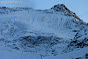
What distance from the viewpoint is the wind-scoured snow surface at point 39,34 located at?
15598mm

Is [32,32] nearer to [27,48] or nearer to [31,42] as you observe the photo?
[31,42]

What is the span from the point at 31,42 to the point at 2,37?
3.96 metres

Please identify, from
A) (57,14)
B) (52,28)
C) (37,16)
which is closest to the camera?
(52,28)

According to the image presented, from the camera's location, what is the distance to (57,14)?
103 feet

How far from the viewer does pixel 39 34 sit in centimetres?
2239

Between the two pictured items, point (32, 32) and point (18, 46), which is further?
point (32, 32)

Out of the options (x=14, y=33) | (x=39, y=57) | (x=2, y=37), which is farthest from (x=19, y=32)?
(x=39, y=57)

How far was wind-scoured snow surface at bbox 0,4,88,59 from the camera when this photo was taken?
15598 millimetres

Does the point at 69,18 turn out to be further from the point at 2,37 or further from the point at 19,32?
the point at 2,37

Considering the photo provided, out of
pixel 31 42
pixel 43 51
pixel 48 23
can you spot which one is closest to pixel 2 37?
pixel 31 42

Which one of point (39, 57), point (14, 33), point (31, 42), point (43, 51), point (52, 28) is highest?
point (52, 28)

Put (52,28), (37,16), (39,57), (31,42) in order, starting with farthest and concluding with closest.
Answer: (37,16)
(52,28)
(31,42)
(39,57)

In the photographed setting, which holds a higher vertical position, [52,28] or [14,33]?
[52,28]

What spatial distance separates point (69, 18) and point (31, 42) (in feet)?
39.6
